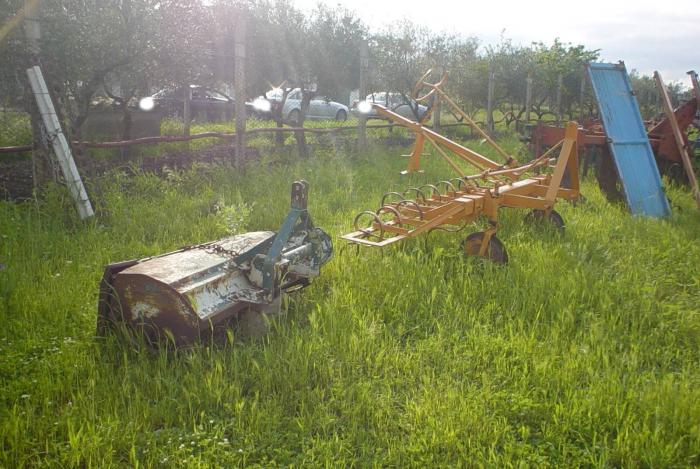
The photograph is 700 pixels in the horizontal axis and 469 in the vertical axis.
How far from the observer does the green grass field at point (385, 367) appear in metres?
2.32

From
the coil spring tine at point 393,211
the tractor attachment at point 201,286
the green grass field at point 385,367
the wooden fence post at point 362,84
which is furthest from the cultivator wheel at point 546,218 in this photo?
the wooden fence post at point 362,84

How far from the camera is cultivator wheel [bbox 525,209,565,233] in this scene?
211 inches

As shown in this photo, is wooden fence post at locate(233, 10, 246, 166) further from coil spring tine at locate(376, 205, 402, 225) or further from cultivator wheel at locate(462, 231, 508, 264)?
cultivator wheel at locate(462, 231, 508, 264)

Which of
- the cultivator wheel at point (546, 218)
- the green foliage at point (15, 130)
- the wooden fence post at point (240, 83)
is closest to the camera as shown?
the cultivator wheel at point (546, 218)

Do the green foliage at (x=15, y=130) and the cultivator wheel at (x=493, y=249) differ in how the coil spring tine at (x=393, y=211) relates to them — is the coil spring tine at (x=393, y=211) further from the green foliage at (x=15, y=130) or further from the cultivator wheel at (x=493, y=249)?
the green foliage at (x=15, y=130)

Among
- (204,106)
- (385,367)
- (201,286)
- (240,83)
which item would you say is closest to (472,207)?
(385,367)

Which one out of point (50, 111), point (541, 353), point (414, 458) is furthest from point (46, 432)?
point (50, 111)

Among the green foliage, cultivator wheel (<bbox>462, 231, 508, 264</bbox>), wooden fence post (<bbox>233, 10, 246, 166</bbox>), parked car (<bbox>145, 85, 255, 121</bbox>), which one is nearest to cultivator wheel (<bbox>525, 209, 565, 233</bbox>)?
cultivator wheel (<bbox>462, 231, 508, 264</bbox>)

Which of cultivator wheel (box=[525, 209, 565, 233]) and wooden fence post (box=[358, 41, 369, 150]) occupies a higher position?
wooden fence post (box=[358, 41, 369, 150])

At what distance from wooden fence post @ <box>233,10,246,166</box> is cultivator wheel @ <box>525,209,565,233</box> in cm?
401

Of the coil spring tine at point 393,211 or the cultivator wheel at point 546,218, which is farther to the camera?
the cultivator wheel at point 546,218

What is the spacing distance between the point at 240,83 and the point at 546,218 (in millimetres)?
4453

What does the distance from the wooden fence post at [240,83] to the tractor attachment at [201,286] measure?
430cm

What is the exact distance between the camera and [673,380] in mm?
2793
